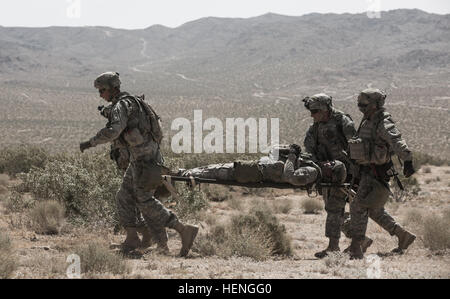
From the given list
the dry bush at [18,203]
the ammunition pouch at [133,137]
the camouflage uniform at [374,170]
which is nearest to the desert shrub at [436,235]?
the camouflage uniform at [374,170]

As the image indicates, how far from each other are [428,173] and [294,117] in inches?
1046

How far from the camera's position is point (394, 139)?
6.42 meters

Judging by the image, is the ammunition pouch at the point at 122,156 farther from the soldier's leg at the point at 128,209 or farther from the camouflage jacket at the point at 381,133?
the camouflage jacket at the point at 381,133

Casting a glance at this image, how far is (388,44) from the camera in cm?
12950

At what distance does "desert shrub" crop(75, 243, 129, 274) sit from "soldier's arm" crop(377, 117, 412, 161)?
3.34 m

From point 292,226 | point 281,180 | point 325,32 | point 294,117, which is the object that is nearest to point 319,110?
point 281,180

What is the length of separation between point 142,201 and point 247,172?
135 cm

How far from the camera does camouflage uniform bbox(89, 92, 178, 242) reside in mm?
6492

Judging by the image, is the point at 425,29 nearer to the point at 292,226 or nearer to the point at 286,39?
the point at 286,39

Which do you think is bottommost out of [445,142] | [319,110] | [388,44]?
[445,142]

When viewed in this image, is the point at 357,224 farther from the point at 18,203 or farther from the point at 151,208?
the point at 18,203

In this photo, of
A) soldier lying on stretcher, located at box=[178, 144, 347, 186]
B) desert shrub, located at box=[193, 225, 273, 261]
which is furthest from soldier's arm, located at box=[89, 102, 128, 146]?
desert shrub, located at box=[193, 225, 273, 261]

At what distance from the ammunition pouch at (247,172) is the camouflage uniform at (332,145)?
3.33 feet

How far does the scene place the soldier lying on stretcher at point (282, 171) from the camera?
6723mm
